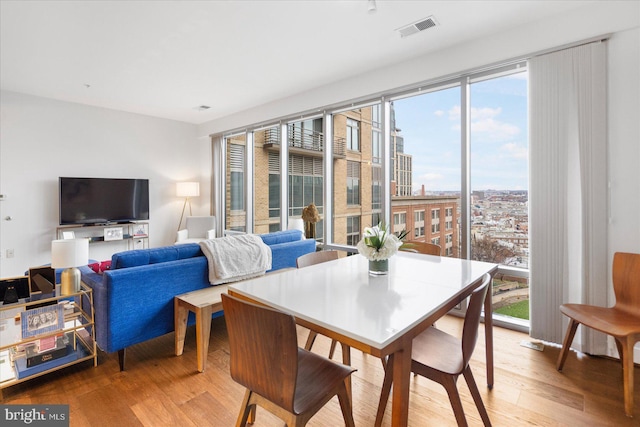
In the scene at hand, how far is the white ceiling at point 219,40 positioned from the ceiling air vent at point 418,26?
48mm

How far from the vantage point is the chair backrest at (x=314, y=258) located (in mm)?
2199

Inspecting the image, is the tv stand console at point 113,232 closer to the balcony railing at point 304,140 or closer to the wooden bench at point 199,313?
the balcony railing at point 304,140

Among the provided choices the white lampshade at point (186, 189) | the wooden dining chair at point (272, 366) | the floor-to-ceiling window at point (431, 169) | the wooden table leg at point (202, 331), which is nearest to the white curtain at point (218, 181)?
the white lampshade at point (186, 189)

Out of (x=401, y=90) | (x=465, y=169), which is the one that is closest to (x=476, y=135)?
(x=465, y=169)

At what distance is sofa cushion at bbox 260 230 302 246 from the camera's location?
325cm

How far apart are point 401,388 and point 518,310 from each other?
245cm

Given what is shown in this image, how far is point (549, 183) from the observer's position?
2607mm

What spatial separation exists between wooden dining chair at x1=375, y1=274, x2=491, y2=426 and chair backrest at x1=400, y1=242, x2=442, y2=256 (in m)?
1.05

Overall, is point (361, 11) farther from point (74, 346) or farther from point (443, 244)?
point (74, 346)

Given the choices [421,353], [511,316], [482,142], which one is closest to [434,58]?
[482,142]

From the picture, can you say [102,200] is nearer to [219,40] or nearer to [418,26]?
[219,40]

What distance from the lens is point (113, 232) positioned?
5.27m

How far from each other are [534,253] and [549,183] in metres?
0.60

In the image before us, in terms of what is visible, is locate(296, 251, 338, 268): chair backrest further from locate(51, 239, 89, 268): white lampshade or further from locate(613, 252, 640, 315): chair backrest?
locate(613, 252, 640, 315): chair backrest
